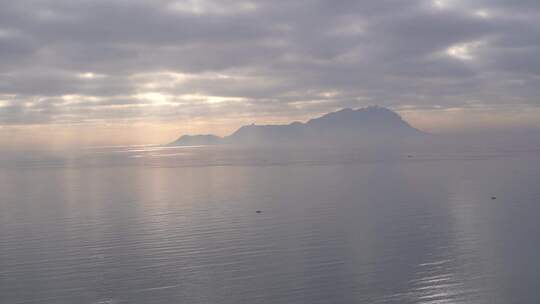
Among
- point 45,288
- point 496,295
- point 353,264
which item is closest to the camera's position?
point 496,295

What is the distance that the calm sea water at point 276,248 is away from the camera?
1332 inches

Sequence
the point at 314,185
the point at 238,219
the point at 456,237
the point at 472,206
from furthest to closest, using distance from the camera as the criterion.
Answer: the point at 314,185 < the point at 472,206 < the point at 238,219 < the point at 456,237

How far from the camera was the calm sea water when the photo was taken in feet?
111

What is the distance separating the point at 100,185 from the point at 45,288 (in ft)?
267

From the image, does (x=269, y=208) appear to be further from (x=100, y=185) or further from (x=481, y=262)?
(x=100, y=185)

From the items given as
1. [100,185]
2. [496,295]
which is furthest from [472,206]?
[100,185]

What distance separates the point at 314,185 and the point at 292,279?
6410 cm

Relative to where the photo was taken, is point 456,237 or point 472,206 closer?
point 456,237

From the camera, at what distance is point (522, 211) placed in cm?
6425

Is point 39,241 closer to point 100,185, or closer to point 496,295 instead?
point 496,295

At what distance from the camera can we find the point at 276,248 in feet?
149

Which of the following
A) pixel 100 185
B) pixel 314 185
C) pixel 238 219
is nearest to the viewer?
pixel 238 219

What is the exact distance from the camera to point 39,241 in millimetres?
50344

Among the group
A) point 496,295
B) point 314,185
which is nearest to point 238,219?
point 496,295
